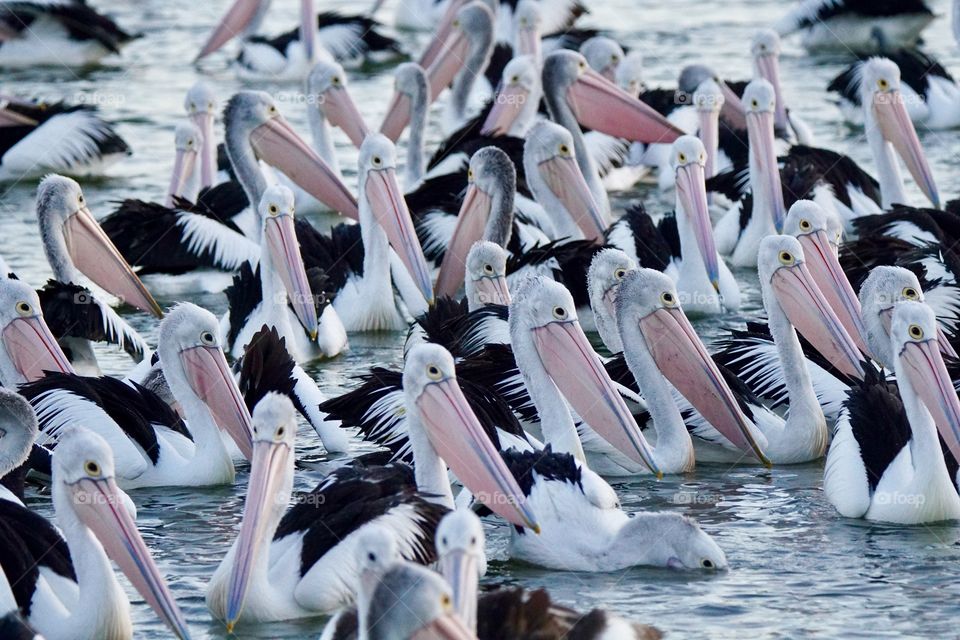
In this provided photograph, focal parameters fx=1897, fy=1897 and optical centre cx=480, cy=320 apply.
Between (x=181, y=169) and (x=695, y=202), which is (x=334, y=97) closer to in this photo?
(x=181, y=169)

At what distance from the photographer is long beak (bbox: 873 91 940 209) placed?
410 inches

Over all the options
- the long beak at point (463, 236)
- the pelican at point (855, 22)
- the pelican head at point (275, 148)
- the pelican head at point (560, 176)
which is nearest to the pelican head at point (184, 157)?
the pelican head at point (275, 148)

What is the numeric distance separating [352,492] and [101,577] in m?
0.77

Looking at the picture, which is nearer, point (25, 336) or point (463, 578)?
point (463, 578)

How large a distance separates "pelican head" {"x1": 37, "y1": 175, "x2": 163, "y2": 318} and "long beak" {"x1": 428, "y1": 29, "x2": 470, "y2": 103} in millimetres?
5092

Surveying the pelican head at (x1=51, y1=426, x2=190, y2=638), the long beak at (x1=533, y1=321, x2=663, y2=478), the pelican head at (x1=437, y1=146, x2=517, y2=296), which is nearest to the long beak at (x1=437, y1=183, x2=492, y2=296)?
the pelican head at (x1=437, y1=146, x2=517, y2=296)

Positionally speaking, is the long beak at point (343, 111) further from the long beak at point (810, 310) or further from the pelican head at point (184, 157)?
the long beak at point (810, 310)

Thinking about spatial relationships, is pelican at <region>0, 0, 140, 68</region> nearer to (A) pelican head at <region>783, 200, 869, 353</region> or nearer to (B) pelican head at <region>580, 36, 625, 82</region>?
(B) pelican head at <region>580, 36, 625, 82</region>

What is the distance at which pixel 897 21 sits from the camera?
15.5m

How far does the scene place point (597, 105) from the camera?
36.7 feet

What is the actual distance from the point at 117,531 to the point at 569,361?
6.33 ft

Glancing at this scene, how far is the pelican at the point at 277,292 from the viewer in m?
8.15

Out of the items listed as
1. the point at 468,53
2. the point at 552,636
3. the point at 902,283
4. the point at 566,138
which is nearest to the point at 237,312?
the point at 566,138

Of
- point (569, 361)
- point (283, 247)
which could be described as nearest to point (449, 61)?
point (283, 247)
